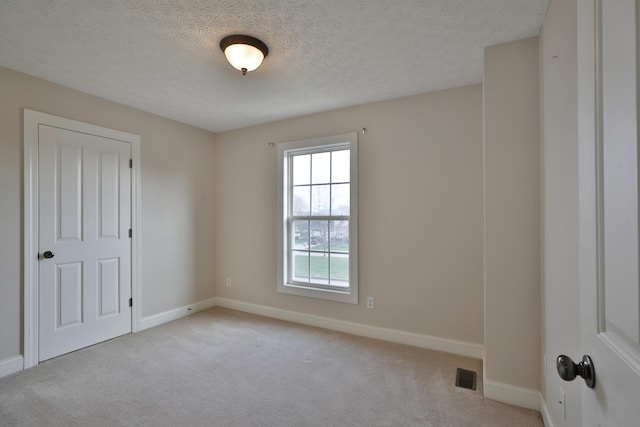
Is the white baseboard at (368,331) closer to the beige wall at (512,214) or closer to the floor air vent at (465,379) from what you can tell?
the floor air vent at (465,379)

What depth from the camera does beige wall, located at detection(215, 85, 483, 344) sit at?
9.25ft

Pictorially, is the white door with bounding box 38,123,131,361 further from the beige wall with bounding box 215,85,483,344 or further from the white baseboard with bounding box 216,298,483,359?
the beige wall with bounding box 215,85,483,344

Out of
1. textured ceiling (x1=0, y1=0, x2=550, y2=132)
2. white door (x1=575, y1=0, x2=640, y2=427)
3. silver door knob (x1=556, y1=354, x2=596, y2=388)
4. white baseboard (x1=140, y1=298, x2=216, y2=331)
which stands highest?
textured ceiling (x1=0, y1=0, x2=550, y2=132)

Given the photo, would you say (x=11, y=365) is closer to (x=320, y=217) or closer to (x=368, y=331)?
(x=320, y=217)

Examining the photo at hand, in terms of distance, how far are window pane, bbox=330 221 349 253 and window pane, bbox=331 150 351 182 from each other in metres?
0.53

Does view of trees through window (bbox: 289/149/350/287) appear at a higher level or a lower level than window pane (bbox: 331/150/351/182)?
lower

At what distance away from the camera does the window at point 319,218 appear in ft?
11.2

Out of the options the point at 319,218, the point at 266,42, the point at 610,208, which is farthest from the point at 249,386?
the point at 266,42

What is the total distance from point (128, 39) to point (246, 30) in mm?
870

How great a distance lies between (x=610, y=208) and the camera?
0.61 m

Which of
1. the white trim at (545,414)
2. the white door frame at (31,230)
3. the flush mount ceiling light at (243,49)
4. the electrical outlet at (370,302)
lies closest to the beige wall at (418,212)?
the electrical outlet at (370,302)

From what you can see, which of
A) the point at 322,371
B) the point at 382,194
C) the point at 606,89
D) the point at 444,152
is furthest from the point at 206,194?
the point at 606,89

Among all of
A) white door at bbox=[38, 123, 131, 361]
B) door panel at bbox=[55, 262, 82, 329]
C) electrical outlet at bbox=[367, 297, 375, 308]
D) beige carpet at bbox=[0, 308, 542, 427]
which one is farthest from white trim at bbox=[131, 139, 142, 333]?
electrical outlet at bbox=[367, 297, 375, 308]

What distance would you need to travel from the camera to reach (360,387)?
90.7 inches
